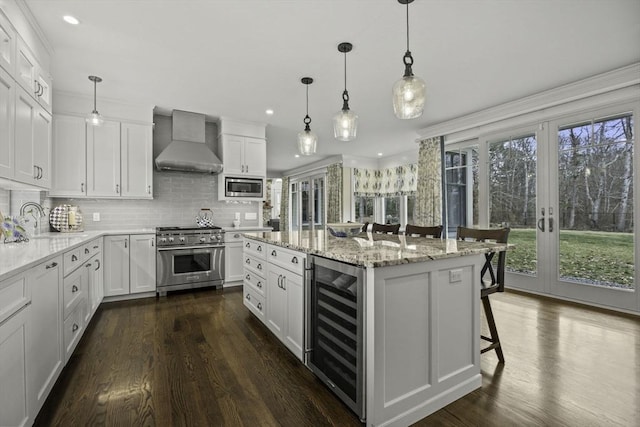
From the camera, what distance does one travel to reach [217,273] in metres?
4.38

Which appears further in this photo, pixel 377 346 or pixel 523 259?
pixel 523 259

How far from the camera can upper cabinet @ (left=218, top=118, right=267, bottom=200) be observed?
4.67 meters

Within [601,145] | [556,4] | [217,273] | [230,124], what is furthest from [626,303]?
[230,124]

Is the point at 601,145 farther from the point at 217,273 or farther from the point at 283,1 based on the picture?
the point at 217,273

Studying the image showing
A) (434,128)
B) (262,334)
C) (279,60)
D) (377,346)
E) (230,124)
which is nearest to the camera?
(377,346)

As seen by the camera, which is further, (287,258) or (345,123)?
(345,123)

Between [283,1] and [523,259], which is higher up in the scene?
[283,1]

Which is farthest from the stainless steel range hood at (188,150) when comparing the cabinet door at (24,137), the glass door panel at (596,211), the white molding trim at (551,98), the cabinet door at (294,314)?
the glass door panel at (596,211)

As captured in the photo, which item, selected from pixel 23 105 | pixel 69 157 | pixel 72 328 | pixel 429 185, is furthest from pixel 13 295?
pixel 429 185

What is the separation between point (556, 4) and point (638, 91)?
1899 mm

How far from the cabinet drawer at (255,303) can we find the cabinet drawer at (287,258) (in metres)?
0.52

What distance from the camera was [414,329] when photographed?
1.61 meters

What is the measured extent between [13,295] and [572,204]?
16.6ft

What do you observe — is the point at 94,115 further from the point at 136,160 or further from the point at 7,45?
the point at 7,45
